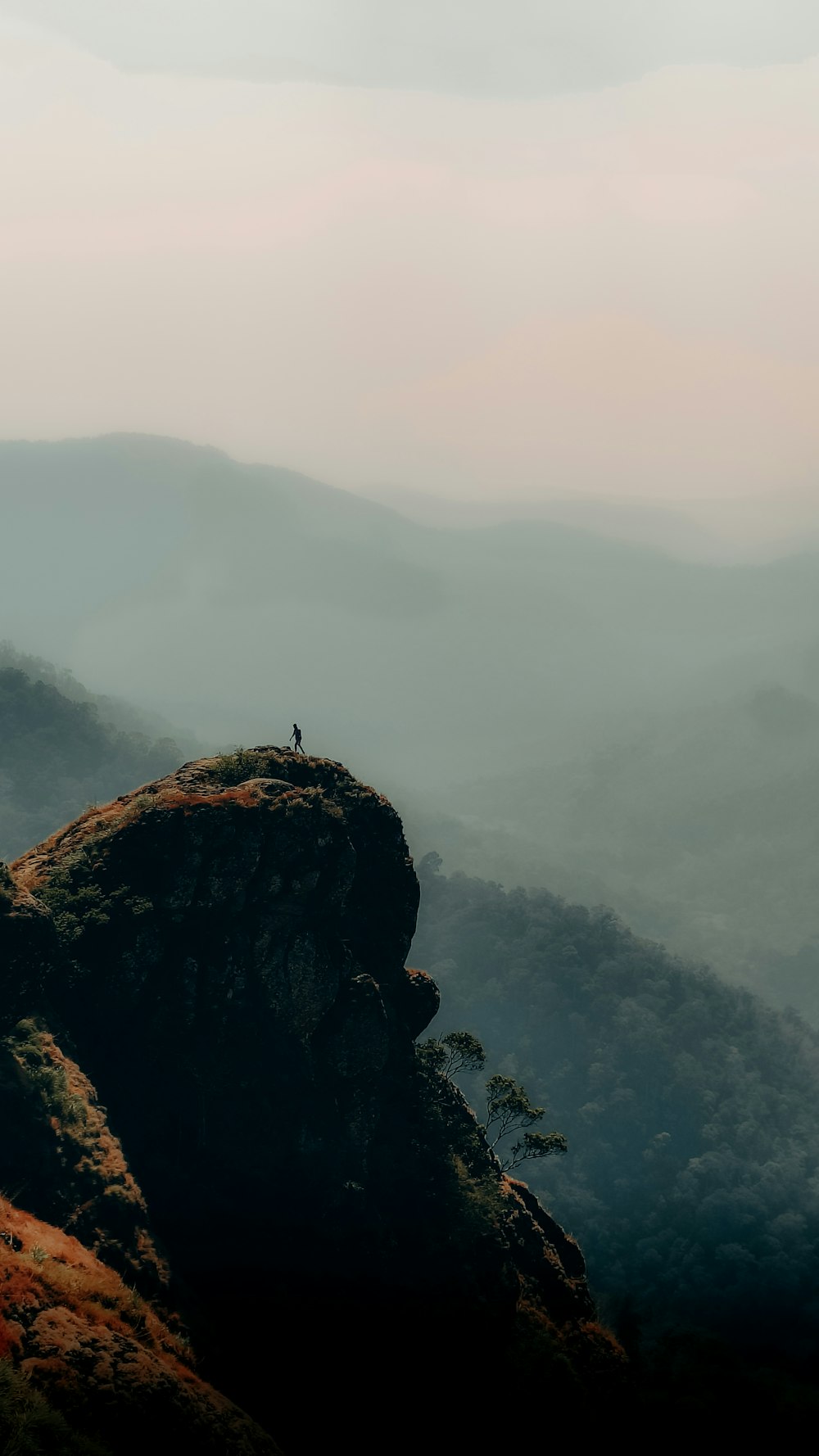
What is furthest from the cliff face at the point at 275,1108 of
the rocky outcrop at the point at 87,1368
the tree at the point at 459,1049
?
the tree at the point at 459,1049

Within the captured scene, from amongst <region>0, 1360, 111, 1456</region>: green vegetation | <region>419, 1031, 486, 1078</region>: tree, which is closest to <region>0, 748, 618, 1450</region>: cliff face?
<region>419, 1031, 486, 1078</region>: tree

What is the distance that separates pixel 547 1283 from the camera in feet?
209

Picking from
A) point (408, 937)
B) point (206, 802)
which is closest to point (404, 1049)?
point (408, 937)

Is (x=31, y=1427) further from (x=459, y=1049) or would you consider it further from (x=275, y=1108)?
(x=459, y=1049)

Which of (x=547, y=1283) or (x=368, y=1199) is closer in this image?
(x=368, y=1199)

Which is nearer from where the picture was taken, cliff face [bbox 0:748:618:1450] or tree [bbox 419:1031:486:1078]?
cliff face [bbox 0:748:618:1450]

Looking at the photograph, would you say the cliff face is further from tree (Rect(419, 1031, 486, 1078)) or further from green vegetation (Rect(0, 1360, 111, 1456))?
green vegetation (Rect(0, 1360, 111, 1456))

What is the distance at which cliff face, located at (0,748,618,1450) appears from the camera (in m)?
52.7

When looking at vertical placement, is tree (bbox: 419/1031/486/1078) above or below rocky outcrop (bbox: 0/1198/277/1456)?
above

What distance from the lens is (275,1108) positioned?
58219 mm

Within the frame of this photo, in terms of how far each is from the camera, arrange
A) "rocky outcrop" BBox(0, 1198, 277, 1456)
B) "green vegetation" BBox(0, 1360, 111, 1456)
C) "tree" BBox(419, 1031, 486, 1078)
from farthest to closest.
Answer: "tree" BBox(419, 1031, 486, 1078) < "rocky outcrop" BBox(0, 1198, 277, 1456) < "green vegetation" BBox(0, 1360, 111, 1456)

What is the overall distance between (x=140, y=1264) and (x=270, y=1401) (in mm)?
8906

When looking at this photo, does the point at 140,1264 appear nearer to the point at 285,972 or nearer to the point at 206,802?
the point at 285,972

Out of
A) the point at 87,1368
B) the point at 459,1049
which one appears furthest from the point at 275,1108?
the point at 459,1049
